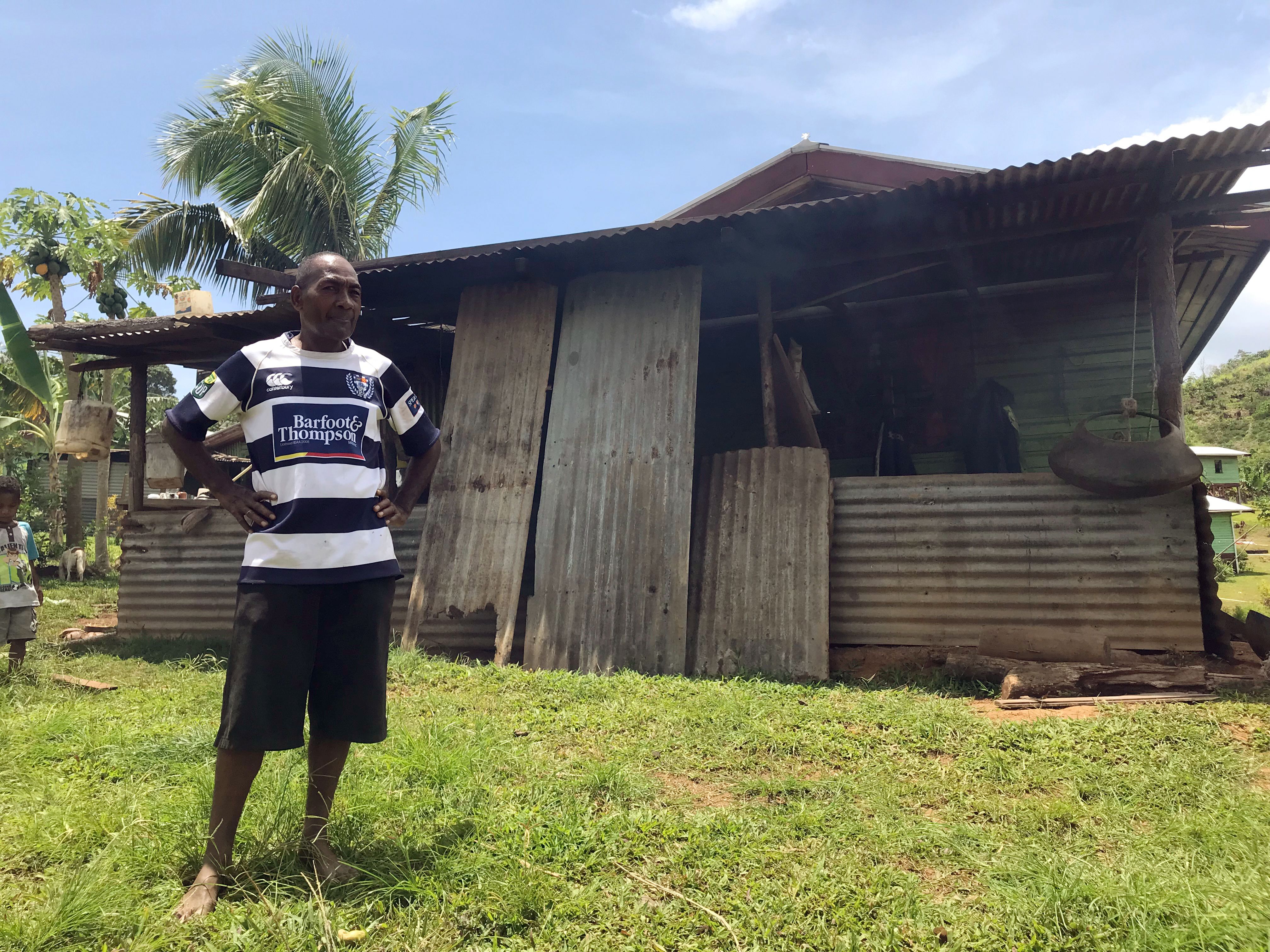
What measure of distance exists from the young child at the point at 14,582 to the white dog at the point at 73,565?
35.6ft

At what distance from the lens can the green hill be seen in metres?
34.2

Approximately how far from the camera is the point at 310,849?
2.32 metres

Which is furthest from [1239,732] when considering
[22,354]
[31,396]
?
[31,396]

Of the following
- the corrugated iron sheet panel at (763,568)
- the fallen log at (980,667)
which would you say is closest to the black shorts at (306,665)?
the corrugated iron sheet panel at (763,568)

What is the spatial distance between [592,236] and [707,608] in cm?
306

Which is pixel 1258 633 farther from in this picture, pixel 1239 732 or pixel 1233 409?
pixel 1233 409

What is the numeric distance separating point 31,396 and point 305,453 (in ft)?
57.9

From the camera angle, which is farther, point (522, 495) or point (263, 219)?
point (263, 219)

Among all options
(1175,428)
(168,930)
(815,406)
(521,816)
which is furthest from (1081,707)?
(168,930)

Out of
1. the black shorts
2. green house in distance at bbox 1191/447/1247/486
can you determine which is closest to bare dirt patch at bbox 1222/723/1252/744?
the black shorts

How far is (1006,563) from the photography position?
17.4 ft

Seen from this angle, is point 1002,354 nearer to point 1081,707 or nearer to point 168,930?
point 1081,707

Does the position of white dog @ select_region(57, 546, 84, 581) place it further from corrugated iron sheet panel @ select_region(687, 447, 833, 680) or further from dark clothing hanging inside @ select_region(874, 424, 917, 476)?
dark clothing hanging inside @ select_region(874, 424, 917, 476)

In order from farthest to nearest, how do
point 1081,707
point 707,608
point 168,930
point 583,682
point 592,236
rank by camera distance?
point 592,236
point 707,608
point 583,682
point 1081,707
point 168,930
